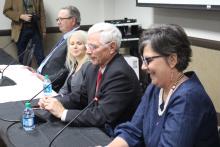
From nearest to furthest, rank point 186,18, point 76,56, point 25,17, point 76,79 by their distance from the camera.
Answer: point 76,79 < point 76,56 < point 186,18 < point 25,17

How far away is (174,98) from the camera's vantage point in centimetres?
140

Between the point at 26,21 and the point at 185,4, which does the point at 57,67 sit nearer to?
the point at 185,4

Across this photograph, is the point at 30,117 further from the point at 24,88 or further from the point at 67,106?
the point at 24,88

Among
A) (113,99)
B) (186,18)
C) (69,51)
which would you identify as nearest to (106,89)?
(113,99)

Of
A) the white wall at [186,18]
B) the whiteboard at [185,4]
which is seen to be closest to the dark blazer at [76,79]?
the whiteboard at [185,4]

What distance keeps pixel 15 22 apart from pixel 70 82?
2.88 meters

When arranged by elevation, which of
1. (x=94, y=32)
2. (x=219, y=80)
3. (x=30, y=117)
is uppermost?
(x=94, y=32)

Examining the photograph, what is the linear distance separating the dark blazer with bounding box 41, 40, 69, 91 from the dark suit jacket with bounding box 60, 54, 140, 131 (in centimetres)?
102

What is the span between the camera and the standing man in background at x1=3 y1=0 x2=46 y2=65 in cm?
520

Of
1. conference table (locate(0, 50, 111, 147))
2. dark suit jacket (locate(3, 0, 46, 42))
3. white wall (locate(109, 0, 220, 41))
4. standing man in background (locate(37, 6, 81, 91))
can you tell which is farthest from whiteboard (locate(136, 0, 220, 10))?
conference table (locate(0, 50, 111, 147))

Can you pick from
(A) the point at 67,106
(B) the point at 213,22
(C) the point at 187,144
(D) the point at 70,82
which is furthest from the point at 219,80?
(C) the point at 187,144

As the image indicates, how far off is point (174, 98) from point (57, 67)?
6.50ft

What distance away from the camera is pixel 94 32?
2.05 m

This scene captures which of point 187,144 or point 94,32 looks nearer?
point 187,144
